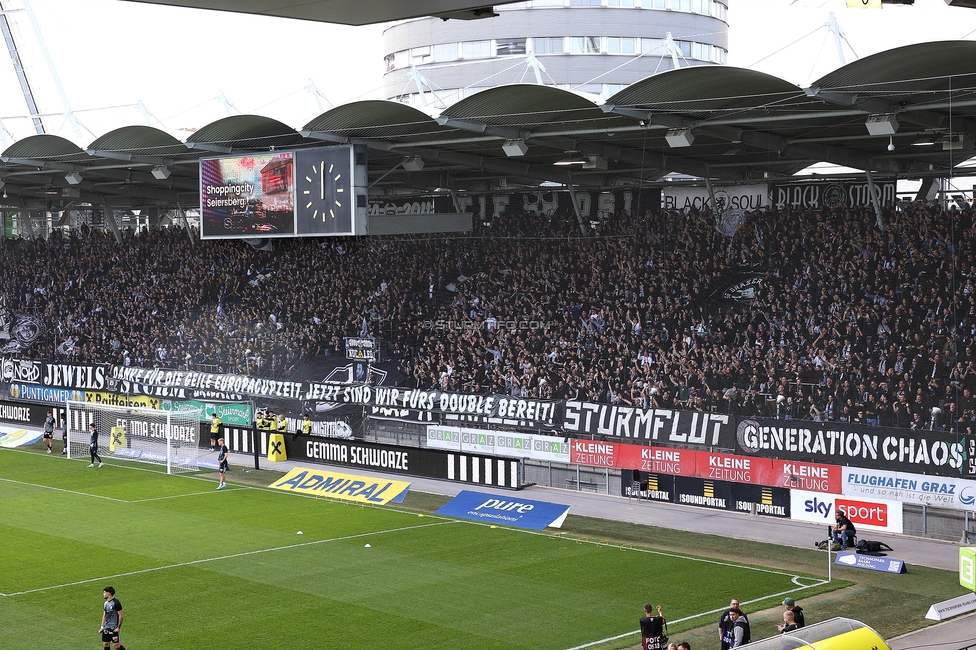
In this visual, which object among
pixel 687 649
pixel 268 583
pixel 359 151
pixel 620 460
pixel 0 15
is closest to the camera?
pixel 687 649

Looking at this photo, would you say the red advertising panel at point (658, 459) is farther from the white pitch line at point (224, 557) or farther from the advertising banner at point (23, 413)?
the advertising banner at point (23, 413)

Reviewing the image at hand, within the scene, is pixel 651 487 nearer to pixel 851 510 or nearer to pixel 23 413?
pixel 851 510

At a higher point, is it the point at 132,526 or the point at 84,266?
the point at 84,266

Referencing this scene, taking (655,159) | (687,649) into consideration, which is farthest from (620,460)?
(687,649)

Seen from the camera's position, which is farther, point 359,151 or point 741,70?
point 359,151

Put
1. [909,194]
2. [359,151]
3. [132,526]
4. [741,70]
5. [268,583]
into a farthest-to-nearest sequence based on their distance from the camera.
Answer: [359,151]
[909,194]
[132,526]
[741,70]
[268,583]

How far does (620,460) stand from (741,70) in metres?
10.1

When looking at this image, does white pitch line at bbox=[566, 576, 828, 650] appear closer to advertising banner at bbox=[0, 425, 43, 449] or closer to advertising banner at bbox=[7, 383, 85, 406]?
advertising banner at bbox=[0, 425, 43, 449]

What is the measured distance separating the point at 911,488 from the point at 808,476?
236 centimetres

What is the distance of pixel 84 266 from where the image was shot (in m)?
51.3

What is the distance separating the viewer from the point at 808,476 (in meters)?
24.4

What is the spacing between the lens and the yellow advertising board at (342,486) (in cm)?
2794

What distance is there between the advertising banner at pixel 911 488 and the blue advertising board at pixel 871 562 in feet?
7.58

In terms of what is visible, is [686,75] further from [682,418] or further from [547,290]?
[547,290]
